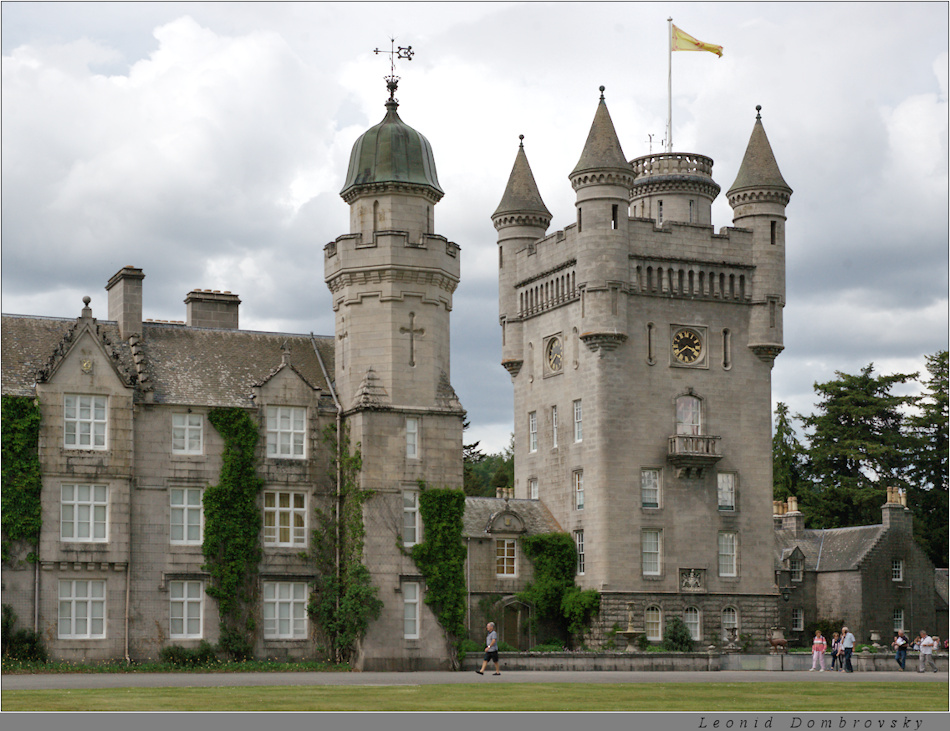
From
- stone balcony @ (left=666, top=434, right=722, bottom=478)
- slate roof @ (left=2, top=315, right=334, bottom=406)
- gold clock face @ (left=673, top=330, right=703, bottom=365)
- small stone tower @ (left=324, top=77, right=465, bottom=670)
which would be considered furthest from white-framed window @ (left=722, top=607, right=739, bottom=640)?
slate roof @ (left=2, top=315, right=334, bottom=406)

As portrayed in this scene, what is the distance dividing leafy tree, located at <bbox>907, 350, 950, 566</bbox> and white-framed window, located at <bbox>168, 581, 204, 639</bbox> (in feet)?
161

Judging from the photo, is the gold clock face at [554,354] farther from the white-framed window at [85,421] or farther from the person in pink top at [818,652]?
the white-framed window at [85,421]

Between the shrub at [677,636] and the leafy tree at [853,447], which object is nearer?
the shrub at [677,636]

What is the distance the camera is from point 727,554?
199ft

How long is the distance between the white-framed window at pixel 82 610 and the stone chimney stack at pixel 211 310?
10133 millimetres

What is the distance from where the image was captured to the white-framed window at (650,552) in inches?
2322

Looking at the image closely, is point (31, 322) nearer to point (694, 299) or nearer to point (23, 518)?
point (23, 518)

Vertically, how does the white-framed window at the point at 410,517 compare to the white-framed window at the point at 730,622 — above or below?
above

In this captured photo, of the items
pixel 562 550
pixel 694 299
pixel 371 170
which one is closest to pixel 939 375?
pixel 694 299

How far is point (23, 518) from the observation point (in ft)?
142

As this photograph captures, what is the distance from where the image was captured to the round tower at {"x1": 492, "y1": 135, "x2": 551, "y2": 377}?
6606cm

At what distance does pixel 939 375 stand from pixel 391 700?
2589 inches

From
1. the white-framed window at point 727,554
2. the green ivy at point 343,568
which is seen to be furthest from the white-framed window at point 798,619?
the green ivy at point 343,568

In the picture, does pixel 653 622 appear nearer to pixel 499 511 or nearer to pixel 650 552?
pixel 650 552
